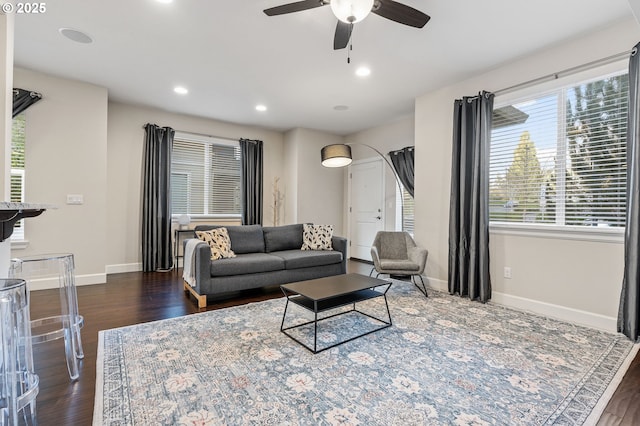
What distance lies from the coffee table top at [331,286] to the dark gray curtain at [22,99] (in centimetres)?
392

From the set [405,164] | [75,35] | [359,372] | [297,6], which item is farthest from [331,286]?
[75,35]

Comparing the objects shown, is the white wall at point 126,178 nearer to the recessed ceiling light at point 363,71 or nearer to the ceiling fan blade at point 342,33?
the recessed ceiling light at point 363,71

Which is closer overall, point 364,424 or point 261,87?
point 364,424

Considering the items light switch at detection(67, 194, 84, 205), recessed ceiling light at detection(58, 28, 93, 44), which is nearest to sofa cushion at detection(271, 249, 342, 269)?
light switch at detection(67, 194, 84, 205)

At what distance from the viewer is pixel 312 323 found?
2.79 m

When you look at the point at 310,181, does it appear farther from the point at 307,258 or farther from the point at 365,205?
the point at 307,258

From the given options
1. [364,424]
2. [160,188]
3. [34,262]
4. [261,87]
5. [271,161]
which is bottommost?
[364,424]

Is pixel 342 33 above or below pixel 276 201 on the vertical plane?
above

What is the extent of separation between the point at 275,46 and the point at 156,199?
334 cm

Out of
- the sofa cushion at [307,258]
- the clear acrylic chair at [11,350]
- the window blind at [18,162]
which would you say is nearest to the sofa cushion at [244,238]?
the sofa cushion at [307,258]

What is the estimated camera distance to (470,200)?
3.66m

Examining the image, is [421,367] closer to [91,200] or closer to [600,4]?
[600,4]

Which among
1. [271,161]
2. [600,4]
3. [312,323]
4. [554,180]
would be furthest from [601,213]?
[271,161]

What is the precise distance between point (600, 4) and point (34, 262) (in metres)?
4.71
